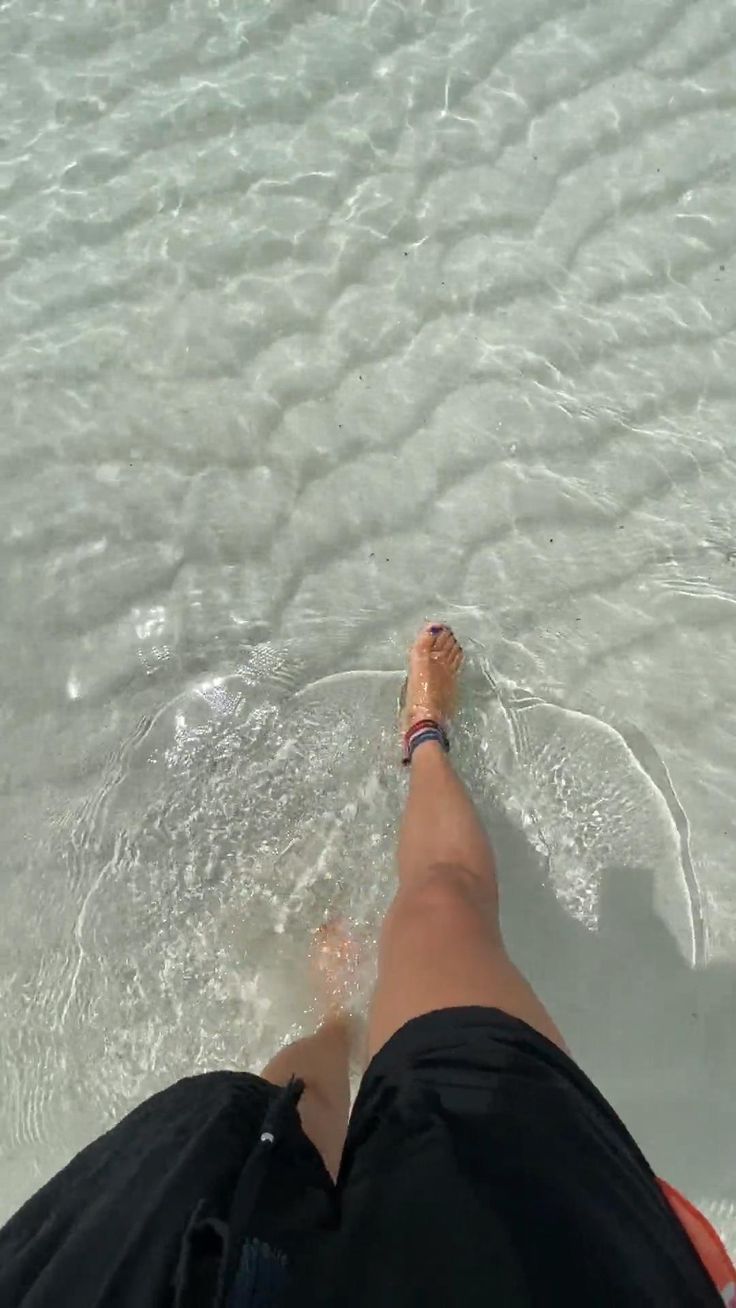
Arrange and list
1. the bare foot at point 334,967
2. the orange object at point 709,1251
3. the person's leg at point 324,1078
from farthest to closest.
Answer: the bare foot at point 334,967
the person's leg at point 324,1078
the orange object at point 709,1251

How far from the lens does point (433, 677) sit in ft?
8.83

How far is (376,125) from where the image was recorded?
10.3 ft

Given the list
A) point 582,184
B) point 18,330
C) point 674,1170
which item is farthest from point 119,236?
point 674,1170

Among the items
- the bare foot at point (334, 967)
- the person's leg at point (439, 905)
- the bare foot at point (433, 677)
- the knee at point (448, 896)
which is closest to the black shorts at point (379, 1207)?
the person's leg at point (439, 905)

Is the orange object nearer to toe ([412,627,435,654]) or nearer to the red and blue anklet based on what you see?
the red and blue anklet

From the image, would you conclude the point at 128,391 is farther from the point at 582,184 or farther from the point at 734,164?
the point at 734,164

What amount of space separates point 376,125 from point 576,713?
6.47ft

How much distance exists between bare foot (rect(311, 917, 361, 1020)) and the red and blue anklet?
0.49m

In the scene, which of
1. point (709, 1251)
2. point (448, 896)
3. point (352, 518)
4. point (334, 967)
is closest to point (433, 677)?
point (352, 518)

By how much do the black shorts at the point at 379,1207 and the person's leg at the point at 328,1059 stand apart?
0.34 meters

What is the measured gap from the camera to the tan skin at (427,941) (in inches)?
69.4

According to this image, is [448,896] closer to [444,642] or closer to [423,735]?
[423,735]

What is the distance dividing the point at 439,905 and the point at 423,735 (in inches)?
25.7

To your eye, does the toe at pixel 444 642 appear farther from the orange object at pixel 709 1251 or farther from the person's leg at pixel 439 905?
the orange object at pixel 709 1251
